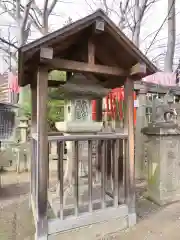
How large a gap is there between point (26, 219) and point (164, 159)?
2842 millimetres

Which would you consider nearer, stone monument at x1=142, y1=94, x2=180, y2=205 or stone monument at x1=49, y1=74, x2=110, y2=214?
stone monument at x1=49, y1=74, x2=110, y2=214

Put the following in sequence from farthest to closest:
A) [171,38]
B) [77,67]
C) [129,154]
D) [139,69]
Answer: [171,38], [129,154], [139,69], [77,67]

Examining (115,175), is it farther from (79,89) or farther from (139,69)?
(139,69)

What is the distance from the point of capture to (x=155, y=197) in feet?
14.7

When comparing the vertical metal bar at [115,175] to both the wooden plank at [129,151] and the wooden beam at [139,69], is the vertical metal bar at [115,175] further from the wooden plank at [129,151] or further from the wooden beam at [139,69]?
the wooden beam at [139,69]

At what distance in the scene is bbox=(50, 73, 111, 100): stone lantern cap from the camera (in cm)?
326

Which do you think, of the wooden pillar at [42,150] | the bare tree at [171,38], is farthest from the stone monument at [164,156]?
the bare tree at [171,38]

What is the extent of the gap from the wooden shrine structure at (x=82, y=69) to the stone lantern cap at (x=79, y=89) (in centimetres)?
22

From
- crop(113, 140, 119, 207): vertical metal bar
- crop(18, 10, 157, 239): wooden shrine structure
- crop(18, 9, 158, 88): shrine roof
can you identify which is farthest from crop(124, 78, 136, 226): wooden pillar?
crop(18, 9, 158, 88): shrine roof

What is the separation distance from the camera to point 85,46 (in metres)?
3.31

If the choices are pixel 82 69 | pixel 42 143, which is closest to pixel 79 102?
pixel 82 69

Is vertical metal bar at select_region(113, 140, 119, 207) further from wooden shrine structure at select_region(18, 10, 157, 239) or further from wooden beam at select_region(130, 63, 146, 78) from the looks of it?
wooden beam at select_region(130, 63, 146, 78)

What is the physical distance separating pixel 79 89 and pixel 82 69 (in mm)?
331

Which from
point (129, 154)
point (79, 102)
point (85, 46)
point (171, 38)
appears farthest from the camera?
point (171, 38)
